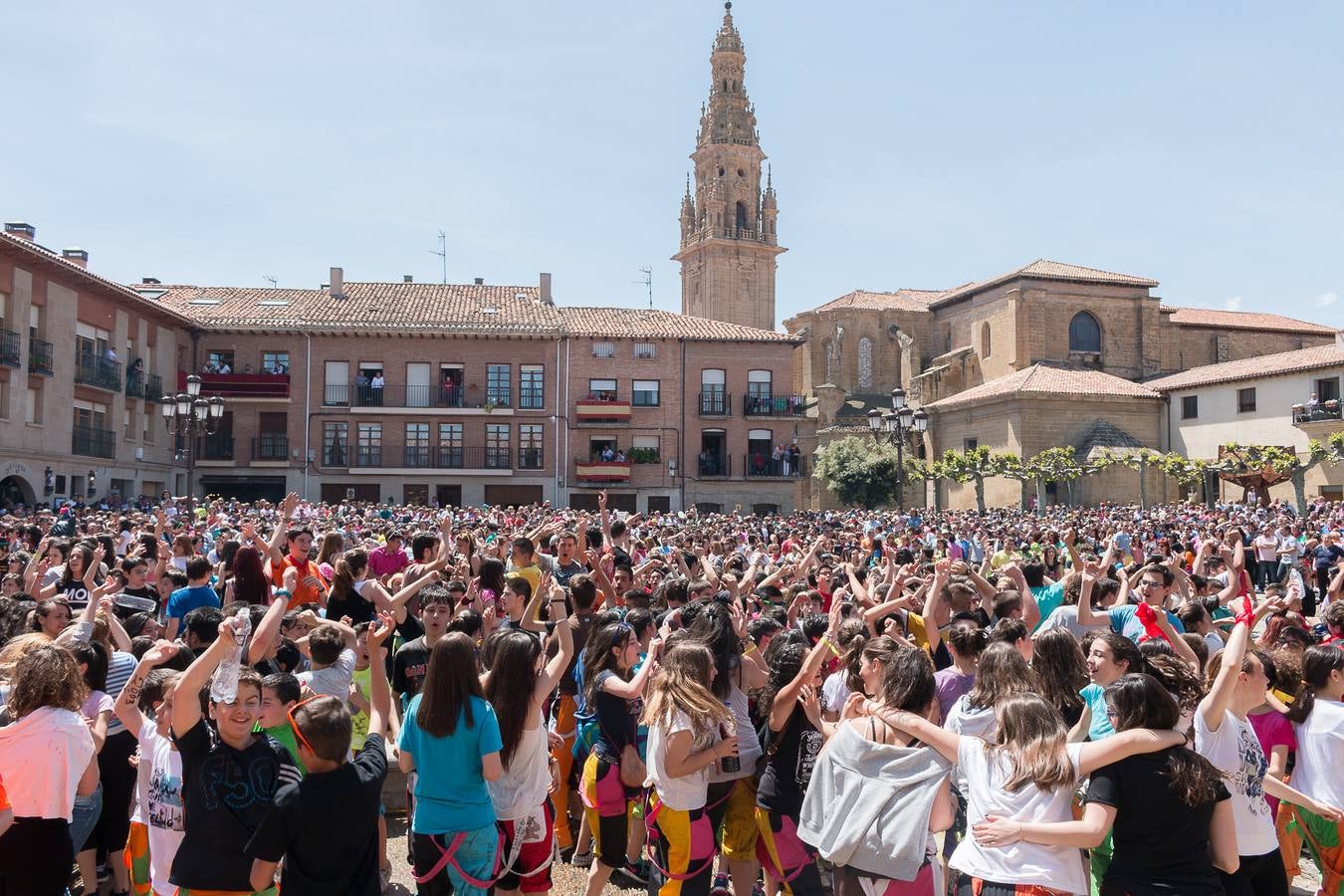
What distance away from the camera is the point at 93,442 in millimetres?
28719

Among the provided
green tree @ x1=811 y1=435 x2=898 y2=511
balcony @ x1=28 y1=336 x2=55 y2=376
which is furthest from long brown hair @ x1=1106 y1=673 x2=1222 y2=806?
green tree @ x1=811 y1=435 x2=898 y2=511

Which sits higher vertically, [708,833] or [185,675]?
[185,675]

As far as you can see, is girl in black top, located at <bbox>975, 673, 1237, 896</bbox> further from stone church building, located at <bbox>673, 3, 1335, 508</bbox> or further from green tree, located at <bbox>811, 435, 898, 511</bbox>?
green tree, located at <bbox>811, 435, 898, 511</bbox>

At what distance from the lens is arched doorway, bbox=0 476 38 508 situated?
25156 millimetres

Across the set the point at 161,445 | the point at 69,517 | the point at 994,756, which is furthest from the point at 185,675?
the point at 161,445

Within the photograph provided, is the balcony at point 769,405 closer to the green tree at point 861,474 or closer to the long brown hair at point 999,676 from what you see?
the green tree at point 861,474

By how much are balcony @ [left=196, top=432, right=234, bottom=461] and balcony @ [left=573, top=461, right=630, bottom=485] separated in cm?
1237

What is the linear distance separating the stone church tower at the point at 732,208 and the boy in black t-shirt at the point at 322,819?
198 ft

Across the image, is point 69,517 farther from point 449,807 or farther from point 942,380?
point 942,380

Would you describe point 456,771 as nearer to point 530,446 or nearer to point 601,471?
point 601,471

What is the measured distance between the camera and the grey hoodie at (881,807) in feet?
12.2

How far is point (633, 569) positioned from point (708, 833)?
4.92m

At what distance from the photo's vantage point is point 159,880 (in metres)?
4.17

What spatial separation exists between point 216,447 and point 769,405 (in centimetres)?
2033
